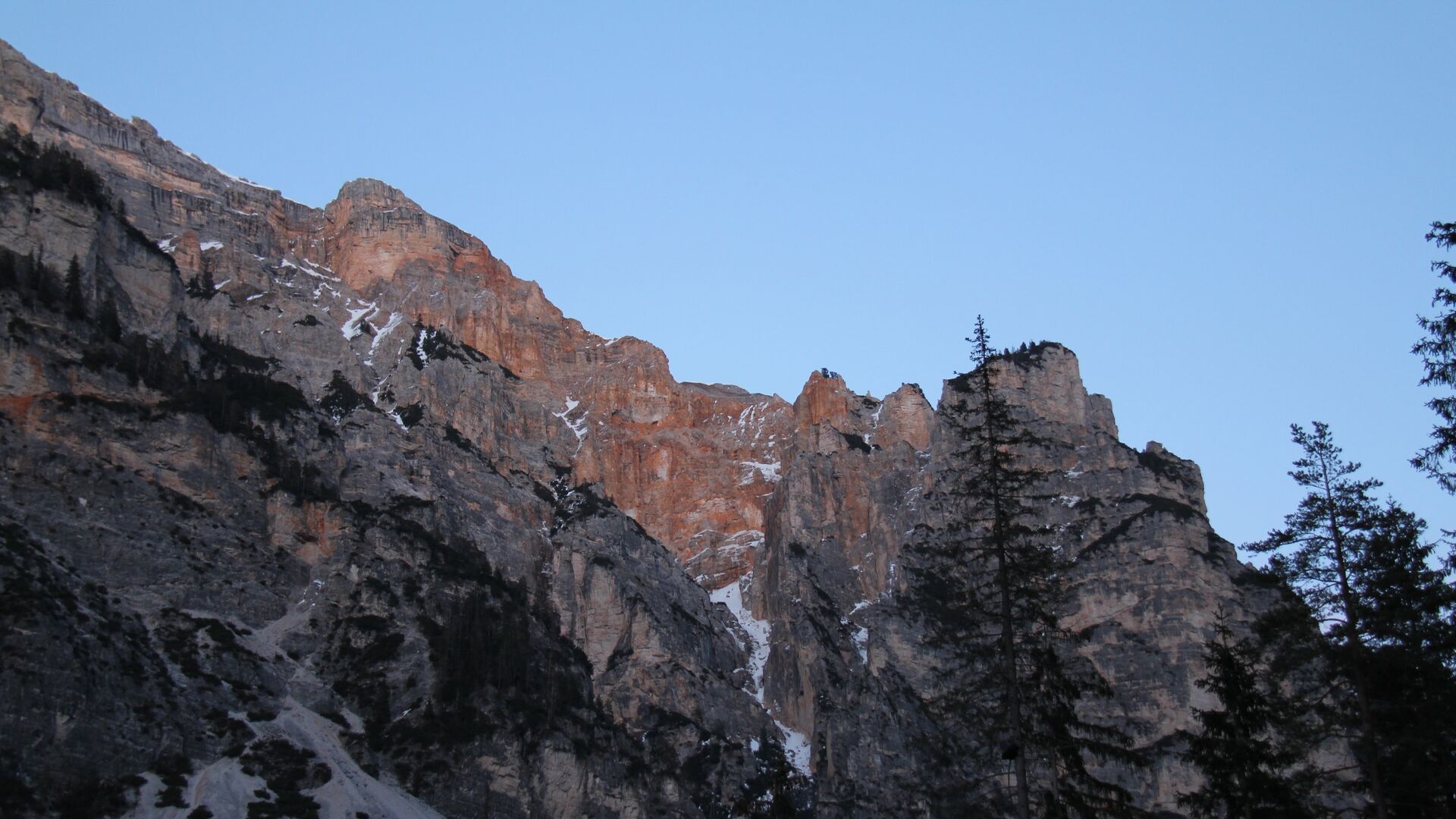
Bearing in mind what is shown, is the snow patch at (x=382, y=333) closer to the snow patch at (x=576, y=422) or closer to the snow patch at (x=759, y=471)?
the snow patch at (x=576, y=422)

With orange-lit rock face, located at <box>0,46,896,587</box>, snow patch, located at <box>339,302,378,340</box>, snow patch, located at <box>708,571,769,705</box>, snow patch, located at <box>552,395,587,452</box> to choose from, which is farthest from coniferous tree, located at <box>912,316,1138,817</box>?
snow patch, located at <box>552,395,587,452</box>

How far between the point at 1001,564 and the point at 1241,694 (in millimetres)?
11870

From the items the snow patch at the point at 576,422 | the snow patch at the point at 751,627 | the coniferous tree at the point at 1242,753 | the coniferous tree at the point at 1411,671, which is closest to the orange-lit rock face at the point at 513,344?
the snow patch at the point at 576,422

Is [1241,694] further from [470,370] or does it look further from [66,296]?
[470,370]

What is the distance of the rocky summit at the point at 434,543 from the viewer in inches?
3932

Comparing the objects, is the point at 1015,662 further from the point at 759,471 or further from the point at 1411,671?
the point at 759,471

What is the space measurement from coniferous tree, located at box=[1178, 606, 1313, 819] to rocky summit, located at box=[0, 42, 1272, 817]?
19.3m

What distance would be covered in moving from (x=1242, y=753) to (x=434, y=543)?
10028 centimetres

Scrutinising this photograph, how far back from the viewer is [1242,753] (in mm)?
43844

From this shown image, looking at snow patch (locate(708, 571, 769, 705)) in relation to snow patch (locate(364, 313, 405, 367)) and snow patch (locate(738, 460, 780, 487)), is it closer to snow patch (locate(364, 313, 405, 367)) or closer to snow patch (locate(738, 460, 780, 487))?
snow patch (locate(738, 460, 780, 487))

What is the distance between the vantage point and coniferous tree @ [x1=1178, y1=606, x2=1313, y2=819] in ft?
138

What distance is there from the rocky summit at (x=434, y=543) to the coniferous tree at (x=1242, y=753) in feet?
63.4

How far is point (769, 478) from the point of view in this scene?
591ft

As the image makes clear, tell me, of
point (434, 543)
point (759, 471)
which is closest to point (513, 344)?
point (759, 471)
